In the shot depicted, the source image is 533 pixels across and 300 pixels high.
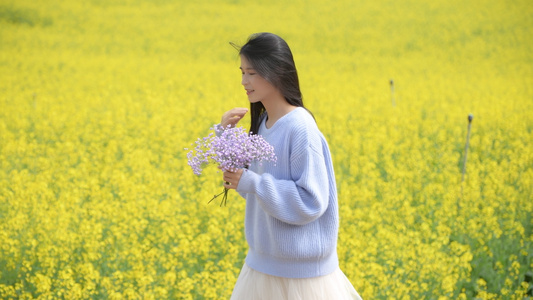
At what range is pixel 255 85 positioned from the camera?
233 centimetres

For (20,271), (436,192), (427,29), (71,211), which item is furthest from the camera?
(427,29)

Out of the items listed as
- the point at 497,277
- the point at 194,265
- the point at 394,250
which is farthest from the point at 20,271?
the point at 497,277

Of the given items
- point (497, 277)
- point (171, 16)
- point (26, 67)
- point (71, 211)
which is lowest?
point (497, 277)

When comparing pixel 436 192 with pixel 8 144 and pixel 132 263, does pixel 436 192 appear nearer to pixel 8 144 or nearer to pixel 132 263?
pixel 132 263

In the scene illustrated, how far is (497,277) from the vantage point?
4617mm

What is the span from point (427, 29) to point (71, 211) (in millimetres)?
19380

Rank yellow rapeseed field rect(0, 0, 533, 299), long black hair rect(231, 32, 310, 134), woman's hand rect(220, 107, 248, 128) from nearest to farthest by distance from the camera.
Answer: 1. long black hair rect(231, 32, 310, 134)
2. woman's hand rect(220, 107, 248, 128)
3. yellow rapeseed field rect(0, 0, 533, 299)

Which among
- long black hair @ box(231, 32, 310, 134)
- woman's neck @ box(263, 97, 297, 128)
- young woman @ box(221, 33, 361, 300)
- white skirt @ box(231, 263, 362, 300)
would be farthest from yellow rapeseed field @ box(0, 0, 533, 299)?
long black hair @ box(231, 32, 310, 134)

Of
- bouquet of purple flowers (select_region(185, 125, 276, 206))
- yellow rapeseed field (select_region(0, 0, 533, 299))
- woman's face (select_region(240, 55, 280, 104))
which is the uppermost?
woman's face (select_region(240, 55, 280, 104))

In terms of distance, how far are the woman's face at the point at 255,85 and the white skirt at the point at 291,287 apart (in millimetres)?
691

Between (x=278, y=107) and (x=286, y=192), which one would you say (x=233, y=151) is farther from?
(x=278, y=107)

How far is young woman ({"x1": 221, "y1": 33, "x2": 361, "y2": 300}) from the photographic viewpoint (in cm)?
220

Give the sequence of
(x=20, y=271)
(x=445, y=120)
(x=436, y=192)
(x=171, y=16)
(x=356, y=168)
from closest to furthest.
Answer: (x=20, y=271) < (x=436, y=192) < (x=356, y=168) < (x=445, y=120) < (x=171, y=16)

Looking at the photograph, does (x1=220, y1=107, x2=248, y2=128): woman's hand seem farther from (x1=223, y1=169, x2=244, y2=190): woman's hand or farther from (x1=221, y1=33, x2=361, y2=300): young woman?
(x1=223, y1=169, x2=244, y2=190): woman's hand
